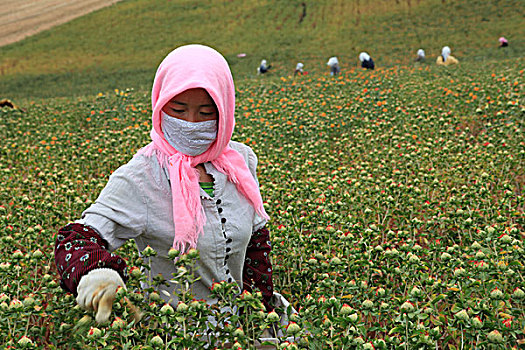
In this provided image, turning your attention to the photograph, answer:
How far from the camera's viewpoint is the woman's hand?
1.44 m

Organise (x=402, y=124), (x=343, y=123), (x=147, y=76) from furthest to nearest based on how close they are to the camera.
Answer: (x=147, y=76)
(x=343, y=123)
(x=402, y=124)

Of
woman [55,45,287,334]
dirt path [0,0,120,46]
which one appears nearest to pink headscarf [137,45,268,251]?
woman [55,45,287,334]

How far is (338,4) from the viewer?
104 ft

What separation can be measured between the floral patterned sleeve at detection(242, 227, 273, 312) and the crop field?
213mm

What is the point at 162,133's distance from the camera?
1956mm

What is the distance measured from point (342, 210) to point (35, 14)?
137ft

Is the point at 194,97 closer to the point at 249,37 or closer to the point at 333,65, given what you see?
the point at 333,65

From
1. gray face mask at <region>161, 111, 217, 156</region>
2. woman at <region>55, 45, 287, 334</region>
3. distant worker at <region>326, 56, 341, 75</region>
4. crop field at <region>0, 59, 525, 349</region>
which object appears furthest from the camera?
distant worker at <region>326, 56, 341, 75</region>

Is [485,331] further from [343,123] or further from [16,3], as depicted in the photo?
[16,3]

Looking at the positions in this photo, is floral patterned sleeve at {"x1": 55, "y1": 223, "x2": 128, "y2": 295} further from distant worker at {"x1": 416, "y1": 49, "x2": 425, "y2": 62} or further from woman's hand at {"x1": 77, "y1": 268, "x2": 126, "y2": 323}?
distant worker at {"x1": 416, "y1": 49, "x2": 425, "y2": 62}

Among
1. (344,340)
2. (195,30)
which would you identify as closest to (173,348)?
(344,340)

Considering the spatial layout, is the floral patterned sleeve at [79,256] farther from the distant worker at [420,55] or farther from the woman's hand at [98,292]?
the distant worker at [420,55]

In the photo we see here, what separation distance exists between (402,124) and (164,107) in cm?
502

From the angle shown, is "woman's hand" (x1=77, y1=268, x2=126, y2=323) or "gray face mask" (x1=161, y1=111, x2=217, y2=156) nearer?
"woman's hand" (x1=77, y1=268, x2=126, y2=323)
